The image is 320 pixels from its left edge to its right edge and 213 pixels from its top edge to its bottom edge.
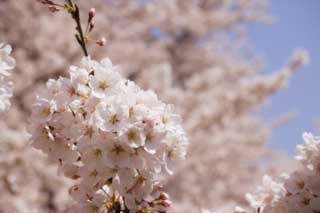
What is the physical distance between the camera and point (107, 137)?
5.39ft

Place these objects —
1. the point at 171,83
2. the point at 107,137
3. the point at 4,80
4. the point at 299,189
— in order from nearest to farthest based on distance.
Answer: the point at 107,137 < the point at 4,80 < the point at 299,189 < the point at 171,83

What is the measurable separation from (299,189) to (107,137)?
90 centimetres

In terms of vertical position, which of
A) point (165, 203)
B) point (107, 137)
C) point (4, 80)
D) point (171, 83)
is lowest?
point (165, 203)

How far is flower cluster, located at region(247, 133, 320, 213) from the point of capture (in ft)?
6.34

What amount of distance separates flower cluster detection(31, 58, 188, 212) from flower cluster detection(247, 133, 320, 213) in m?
0.55

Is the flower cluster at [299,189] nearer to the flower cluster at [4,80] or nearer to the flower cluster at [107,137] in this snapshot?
the flower cluster at [107,137]

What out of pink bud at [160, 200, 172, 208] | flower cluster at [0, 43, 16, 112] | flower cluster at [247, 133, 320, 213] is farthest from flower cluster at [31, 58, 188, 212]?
flower cluster at [247, 133, 320, 213]

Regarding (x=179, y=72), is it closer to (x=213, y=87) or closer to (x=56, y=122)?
(x=213, y=87)

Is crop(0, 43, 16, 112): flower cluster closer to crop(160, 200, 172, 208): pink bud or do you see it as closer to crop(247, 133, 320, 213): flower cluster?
crop(160, 200, 172, 208): pink bud

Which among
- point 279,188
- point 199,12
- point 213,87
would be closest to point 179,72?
point 199,12

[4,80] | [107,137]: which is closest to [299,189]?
[107,137]

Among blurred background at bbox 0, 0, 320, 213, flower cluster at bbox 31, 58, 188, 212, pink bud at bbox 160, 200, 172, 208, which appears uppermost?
blurred background at bbox 0, 0, 320, 213

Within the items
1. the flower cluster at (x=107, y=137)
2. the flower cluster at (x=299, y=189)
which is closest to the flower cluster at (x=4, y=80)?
the flower cluster at (x=107, y=137)

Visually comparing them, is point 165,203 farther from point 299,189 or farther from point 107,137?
point 299,189
